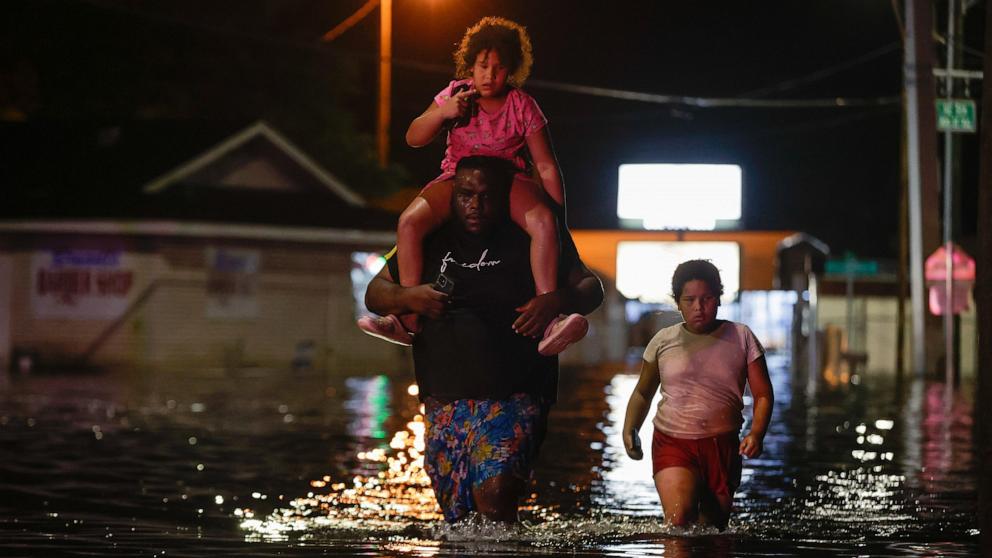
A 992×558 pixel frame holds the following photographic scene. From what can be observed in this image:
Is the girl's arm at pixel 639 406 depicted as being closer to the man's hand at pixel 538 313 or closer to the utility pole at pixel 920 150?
the man's hand at pixel 538 313

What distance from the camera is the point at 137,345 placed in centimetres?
3688

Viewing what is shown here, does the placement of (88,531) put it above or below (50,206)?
below

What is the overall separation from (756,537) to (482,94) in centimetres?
304

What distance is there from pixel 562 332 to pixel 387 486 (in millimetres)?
5079

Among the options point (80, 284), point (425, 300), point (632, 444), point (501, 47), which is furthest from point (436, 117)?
point (80, 284)

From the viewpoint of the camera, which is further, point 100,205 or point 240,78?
point 240,78

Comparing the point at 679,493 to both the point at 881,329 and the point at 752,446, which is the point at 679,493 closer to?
the point at 752,446

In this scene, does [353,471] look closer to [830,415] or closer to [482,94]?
[482,94]

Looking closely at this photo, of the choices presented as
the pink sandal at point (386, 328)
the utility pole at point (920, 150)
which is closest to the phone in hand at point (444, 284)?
the pink sandal at point (386, 328)

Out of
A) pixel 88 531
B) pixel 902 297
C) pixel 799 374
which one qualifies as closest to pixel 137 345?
pixel 799 374

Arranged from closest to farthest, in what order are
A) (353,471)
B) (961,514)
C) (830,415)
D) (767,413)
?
(767,413) < (961,514) < (353,471) < (830,415)

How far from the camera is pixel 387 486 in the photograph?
1265cm

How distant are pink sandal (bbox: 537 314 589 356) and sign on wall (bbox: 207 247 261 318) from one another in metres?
30.4

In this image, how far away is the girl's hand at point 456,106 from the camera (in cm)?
791
